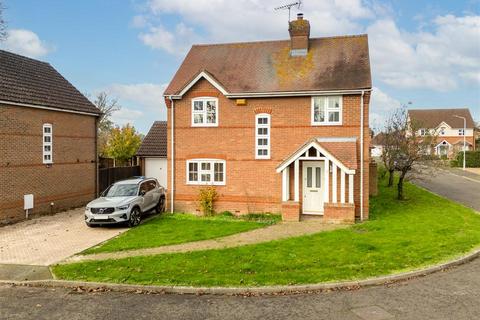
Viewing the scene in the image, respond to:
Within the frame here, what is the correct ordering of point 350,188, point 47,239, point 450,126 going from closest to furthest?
point 47,239, point 350,188, point 450,126

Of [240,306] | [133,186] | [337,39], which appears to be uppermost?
[337,39]

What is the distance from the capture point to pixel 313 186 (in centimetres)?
1720

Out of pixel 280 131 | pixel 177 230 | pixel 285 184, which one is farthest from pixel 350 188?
pixel 177 230

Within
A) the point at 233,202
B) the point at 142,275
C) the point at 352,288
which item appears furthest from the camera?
the point at 233,202

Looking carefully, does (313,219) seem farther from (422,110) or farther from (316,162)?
(422,110)

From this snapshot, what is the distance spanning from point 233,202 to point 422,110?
68.2 metres

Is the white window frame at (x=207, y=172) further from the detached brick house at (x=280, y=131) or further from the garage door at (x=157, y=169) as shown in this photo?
the garage door at (x=157, y=169)

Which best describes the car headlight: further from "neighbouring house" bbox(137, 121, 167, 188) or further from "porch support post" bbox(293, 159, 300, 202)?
"neighbouring house" bbox(137, 121, 167, 188)

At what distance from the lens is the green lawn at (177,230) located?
12672mm

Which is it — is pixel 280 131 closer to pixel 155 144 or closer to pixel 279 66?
pixel 279 66

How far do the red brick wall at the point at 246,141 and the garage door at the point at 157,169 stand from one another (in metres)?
8.16

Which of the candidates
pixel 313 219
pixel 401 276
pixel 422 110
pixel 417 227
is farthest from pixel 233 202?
pixel 422 110

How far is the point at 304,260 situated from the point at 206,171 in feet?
29.0

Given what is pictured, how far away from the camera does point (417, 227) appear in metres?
14.5
